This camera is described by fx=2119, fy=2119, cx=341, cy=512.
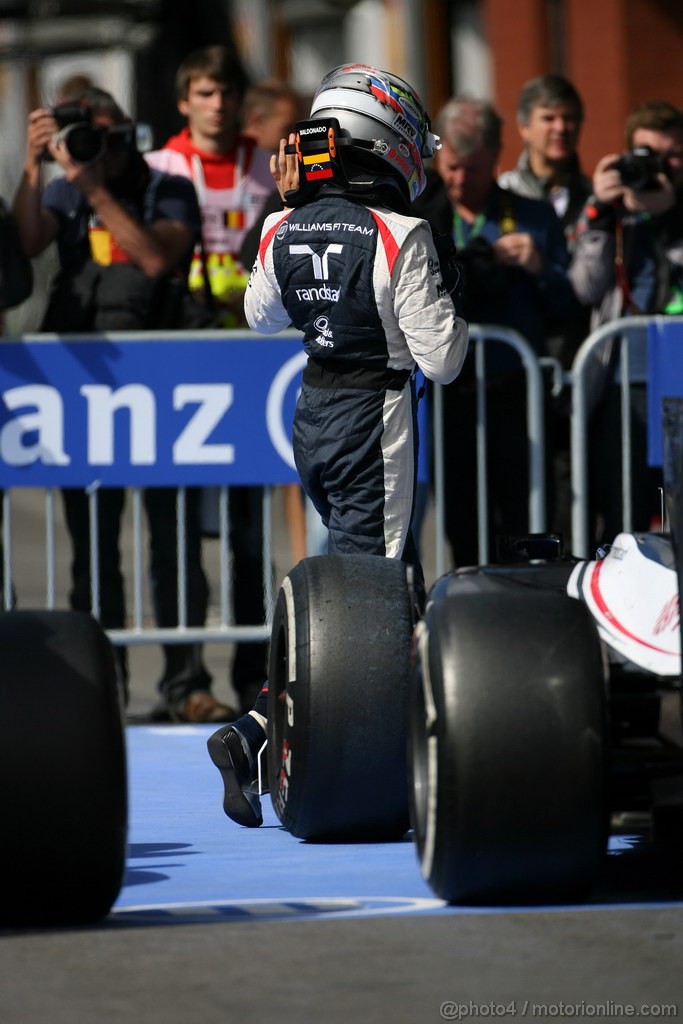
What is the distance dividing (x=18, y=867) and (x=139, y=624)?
4038 mm

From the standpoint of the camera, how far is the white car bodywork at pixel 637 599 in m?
4.36

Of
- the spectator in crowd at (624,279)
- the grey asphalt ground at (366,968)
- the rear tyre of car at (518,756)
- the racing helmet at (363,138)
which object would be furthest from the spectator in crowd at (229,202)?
the rear tyre of car at (518,756)

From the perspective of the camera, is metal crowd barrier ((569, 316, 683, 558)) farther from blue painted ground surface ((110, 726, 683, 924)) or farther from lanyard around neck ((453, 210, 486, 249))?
blue painted ground surface ((110, 726, 683, 924))

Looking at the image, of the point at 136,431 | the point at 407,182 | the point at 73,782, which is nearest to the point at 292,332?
the point at 136,431

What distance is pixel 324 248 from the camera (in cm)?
573

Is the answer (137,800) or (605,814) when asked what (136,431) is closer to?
(137,800)

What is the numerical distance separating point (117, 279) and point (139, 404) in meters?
0.51

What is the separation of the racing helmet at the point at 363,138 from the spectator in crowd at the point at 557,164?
290 centimetres

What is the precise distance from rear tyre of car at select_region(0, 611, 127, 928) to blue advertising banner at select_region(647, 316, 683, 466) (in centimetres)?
437

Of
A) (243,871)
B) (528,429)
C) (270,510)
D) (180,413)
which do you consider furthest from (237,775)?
(528,429)

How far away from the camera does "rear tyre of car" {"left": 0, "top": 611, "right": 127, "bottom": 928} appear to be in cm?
411

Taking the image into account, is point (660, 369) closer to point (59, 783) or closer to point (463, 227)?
point (463, 227)

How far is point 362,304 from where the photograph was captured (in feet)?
18.7

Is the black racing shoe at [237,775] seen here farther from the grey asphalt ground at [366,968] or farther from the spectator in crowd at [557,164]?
the spectator in crowd at [557,164]
